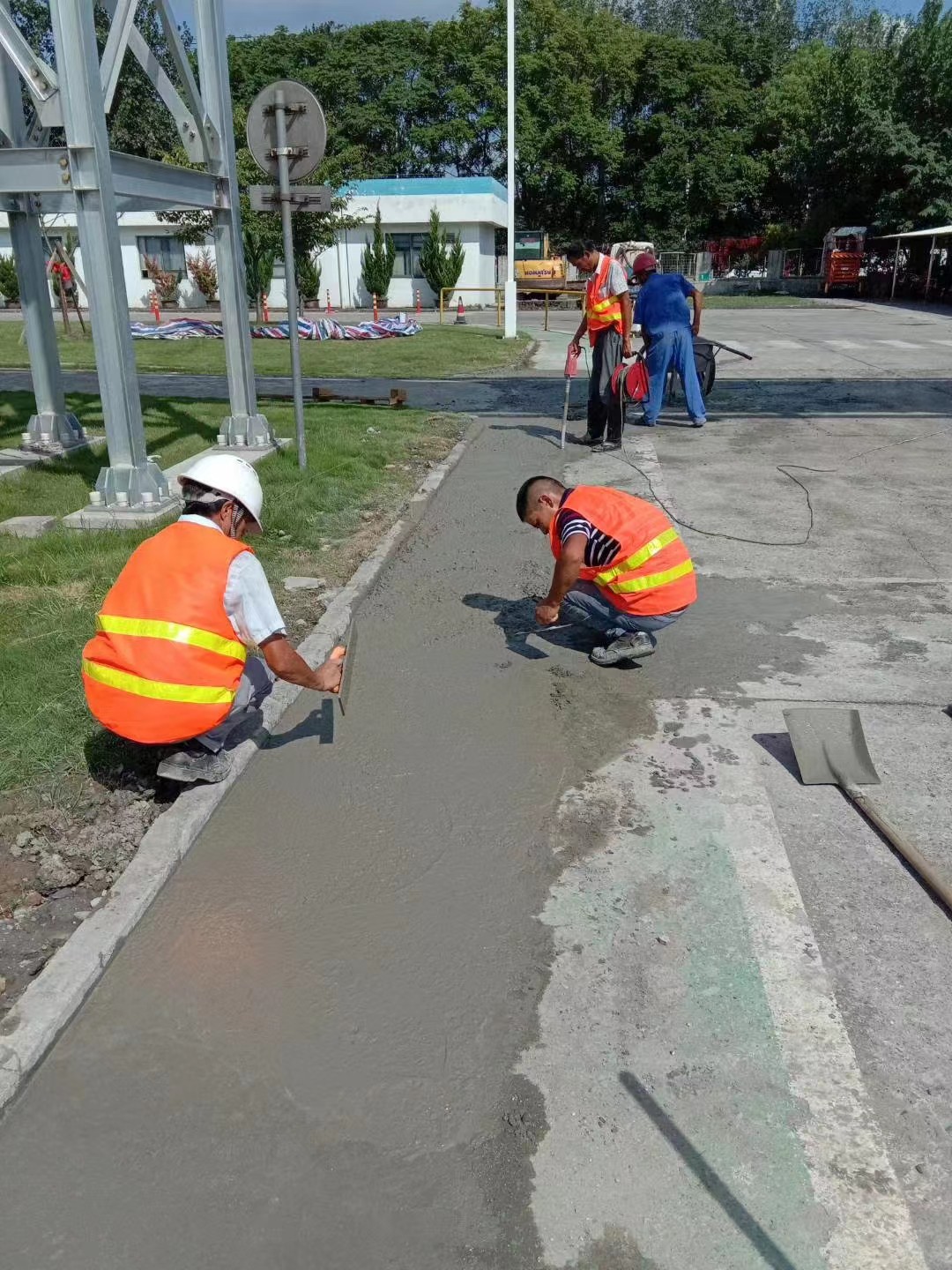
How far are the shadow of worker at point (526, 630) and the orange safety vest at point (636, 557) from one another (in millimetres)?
523

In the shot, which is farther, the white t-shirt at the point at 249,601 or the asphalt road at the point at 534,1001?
the white t-shirt at the point at 249,601

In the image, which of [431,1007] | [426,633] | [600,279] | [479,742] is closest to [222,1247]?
[431,1007]

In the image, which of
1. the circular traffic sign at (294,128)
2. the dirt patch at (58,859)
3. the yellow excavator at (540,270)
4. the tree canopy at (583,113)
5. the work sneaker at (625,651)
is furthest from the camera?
the tree canopy at (583,113)

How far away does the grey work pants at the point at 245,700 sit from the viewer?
404 cm

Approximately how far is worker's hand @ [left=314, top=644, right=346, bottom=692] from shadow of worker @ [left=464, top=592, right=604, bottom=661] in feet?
5.36

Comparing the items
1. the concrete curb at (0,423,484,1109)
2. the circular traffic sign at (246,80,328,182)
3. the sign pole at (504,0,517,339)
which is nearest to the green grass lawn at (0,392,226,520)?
the circular traffic sign at (246,80,328,182)

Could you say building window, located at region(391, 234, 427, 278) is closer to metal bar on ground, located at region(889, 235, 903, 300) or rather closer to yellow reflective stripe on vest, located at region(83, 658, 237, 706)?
metal bar on ground, located at region(889, 235, 903, 300)

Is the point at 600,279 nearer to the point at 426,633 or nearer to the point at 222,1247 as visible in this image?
the point at 426,633

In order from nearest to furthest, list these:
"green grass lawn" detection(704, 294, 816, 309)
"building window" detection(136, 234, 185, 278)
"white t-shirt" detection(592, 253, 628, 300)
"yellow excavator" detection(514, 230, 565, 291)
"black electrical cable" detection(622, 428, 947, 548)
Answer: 1. "black electrical cable" detection(622, 428, 947, 548)
2. "white t-shirt" detection(592, 253, 628, 300)
3. "green grass lawn" detection(704, 294, 816, 309)
4. "yellow excavator" detection(514, 230, 565, 291)
5. "building window" detection(136, 234, 185, 278)

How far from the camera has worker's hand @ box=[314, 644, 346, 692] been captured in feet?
12.7

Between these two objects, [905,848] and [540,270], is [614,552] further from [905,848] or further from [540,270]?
[540,270]

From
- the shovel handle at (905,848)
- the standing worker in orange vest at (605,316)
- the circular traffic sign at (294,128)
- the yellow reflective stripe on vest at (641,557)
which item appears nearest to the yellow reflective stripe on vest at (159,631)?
the yellow reflective stripe on vest at (641,557)

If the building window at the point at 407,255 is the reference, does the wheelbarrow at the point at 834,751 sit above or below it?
below

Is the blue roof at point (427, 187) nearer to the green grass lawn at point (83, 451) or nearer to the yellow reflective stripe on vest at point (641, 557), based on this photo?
the green grass lawn at point (83, 451)
